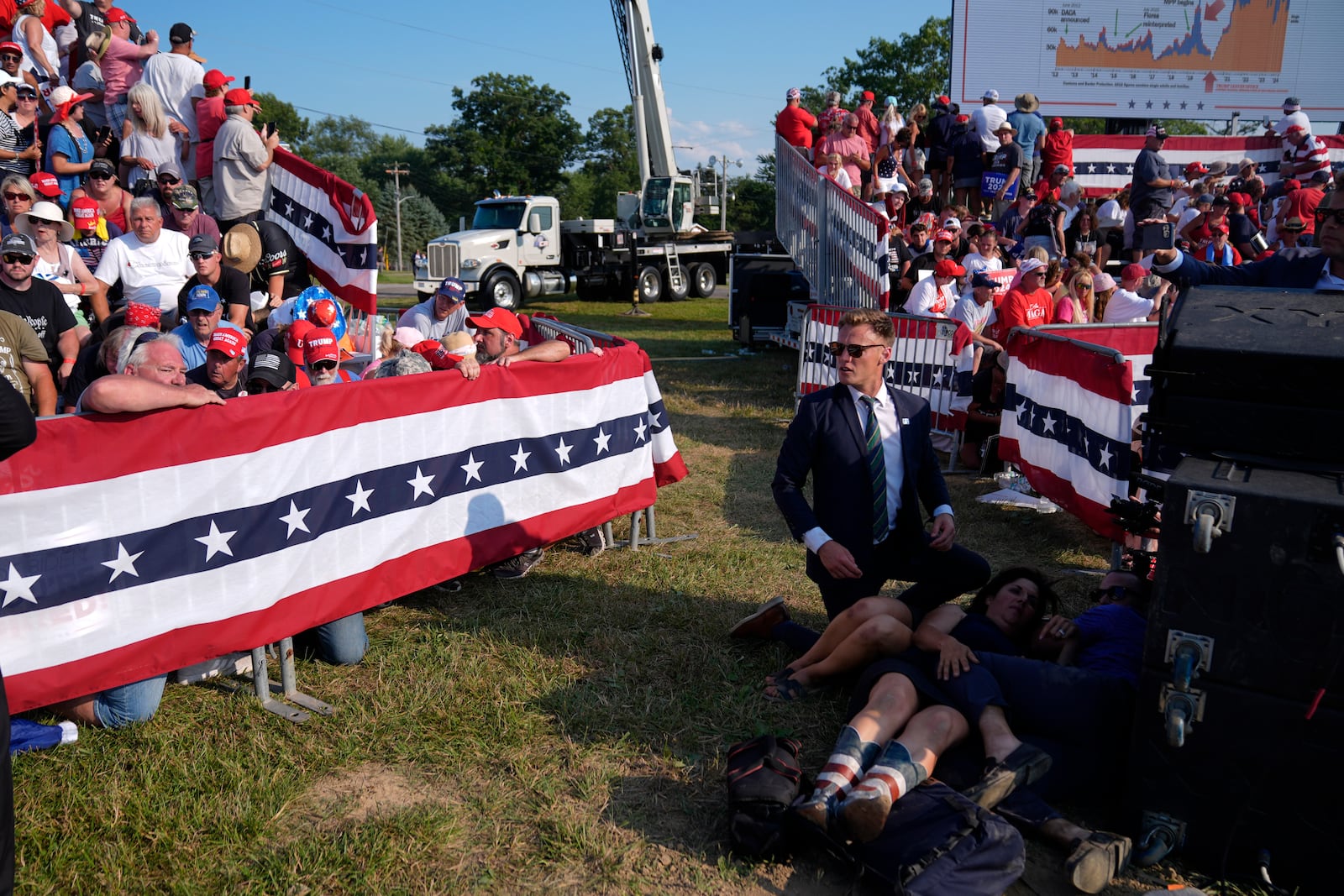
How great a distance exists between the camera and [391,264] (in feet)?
248

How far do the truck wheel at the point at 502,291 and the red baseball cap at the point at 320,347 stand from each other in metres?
18.3

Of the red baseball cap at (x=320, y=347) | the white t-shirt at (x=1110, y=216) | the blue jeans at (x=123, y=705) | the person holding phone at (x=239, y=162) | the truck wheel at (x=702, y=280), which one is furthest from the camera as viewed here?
the truck wheel at (x=702, y=280)

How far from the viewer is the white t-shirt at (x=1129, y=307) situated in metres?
9.88

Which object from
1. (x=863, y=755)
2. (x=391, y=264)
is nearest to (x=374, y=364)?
(x=863, y=755)

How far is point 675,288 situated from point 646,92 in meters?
6.60

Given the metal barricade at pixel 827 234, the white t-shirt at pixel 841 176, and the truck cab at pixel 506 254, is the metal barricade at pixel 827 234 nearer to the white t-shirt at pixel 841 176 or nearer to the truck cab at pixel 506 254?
the white t-shirt at pixel 841 176

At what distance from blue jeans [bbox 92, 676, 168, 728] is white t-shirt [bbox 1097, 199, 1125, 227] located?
14.9 metres

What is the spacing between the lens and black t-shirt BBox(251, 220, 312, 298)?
7.91 m

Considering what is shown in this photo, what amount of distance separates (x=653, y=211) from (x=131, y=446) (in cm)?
2556

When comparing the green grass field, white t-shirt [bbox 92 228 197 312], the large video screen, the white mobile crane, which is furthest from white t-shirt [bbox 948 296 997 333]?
the white mobile crane

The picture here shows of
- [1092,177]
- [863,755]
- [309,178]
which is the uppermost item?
[1092,177]

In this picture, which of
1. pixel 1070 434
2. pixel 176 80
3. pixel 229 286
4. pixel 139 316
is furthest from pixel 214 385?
pixel 1070 434

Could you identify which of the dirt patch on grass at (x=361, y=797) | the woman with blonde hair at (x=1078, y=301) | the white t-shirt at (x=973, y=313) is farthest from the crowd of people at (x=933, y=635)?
the woman with blonde hair at (x=1078, y=301)

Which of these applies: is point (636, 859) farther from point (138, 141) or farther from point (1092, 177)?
point (1092, 177)
